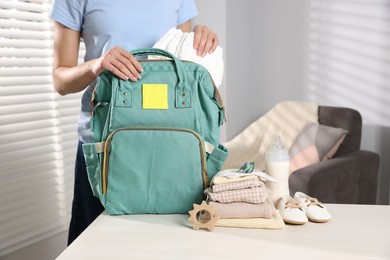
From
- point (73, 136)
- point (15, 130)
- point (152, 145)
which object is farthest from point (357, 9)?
point (152, 145)

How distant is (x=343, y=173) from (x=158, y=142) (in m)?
1.68

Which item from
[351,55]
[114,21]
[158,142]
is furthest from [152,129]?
[351,55]

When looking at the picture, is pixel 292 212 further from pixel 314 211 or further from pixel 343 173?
pixel 343 173

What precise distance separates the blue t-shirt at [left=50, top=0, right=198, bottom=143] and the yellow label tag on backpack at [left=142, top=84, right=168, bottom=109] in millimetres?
259

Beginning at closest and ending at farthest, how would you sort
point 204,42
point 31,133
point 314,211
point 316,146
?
point 314,211 → point 204,42 → point 31,133 → point 316,146

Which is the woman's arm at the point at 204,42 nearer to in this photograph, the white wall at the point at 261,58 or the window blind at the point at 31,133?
the window blind at the point at 31,133

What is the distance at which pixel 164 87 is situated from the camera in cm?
126

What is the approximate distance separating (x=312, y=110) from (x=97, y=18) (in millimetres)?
2034

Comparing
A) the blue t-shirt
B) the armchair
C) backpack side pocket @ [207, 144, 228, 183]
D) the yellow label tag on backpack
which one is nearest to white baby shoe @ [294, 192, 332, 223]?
backpack side pocket @ [207, 144, 228, 183]

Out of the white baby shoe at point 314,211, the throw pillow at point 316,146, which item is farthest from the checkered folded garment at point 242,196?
the throw pillow at point 316,146

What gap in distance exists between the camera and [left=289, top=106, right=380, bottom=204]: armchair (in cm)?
251

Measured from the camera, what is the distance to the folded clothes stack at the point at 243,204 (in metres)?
1.18

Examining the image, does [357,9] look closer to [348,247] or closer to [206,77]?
[206,77]

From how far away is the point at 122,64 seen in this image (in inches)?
49.1
